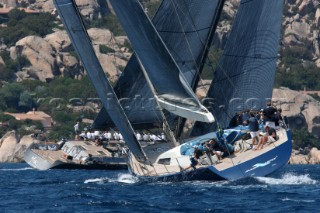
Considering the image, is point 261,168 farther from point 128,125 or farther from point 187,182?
point 128,125

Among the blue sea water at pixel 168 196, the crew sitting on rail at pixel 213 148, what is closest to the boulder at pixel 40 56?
the blue sea water at pixel 168 196

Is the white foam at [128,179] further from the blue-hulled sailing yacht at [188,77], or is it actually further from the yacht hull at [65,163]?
the yacht hull at [65,163]

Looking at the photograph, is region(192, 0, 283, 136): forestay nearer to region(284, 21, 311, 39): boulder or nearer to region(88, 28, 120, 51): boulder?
region(88, 28, 120, 51): boulder

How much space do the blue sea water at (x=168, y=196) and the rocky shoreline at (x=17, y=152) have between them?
53.7 metres

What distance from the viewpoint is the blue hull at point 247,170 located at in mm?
42656

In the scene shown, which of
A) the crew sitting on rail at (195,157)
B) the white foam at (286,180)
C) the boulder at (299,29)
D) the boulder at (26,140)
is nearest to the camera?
the white foam at (286,180)

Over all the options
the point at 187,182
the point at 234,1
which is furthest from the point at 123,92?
the point at 234,1

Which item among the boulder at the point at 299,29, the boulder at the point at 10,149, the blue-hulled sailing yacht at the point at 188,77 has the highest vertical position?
the blue-hulled sailing yacht at the point at 188,77

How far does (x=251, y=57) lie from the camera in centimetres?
4931

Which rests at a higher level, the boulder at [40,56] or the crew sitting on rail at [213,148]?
the crew sitting on rail at [213,148]

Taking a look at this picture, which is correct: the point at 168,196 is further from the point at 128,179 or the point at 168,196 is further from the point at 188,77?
the point at 188,77

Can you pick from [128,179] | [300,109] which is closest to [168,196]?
[128,179]

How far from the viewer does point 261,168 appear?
43.4m

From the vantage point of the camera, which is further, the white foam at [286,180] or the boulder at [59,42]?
the boulder at [59,42]
